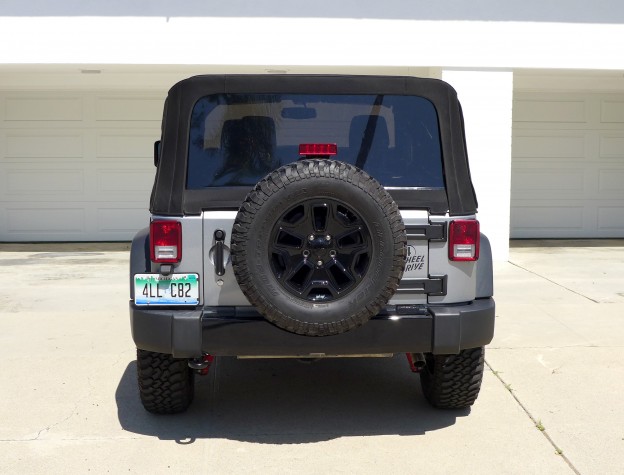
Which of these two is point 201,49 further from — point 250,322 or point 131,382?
point 250,322

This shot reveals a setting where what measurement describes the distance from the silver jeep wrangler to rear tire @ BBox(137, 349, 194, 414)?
2 cm

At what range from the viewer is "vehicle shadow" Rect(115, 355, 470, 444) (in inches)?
170

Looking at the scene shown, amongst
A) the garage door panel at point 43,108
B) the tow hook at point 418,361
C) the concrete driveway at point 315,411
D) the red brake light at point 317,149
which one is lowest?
the concrete driveway at point 315,411

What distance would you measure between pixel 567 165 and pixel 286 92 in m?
9.95

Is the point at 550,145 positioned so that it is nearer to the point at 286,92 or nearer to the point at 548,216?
the point at 548,216

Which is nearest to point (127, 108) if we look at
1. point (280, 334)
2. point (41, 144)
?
point (41, 144)

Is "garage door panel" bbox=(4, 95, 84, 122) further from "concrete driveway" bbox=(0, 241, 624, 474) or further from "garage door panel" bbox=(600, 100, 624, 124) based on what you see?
"garage door panel" bbox=(600, 100, 624, 124)

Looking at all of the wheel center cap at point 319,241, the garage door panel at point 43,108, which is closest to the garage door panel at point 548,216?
the garage door panel at point 43,108

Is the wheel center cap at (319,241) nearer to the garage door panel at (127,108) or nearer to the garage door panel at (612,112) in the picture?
the garage door panel at (127,108)

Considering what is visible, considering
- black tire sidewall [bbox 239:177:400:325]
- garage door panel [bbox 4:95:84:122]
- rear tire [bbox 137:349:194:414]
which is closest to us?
black tire sidewall [bbox 239:177:400:325]

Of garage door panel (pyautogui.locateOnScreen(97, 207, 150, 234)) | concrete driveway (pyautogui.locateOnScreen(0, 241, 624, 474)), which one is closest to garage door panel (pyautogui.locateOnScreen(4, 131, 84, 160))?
garage door panel (pyautogui.locateOnScreen(97, 207, 150, 234))

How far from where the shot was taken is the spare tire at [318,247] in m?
3.65

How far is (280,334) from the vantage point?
12.6ft

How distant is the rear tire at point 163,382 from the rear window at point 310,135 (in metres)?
0.98
